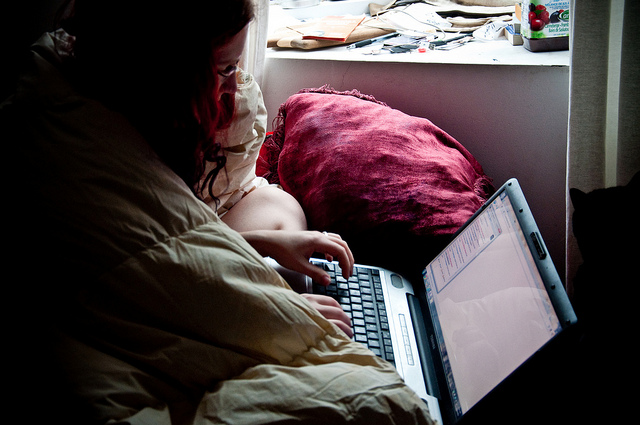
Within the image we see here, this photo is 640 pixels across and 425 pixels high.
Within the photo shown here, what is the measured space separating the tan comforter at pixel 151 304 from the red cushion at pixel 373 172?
41 centimetres

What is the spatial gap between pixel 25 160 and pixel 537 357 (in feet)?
2.02

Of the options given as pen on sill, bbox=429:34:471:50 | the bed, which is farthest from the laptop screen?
pen on sill, bbox=429:34:471:50

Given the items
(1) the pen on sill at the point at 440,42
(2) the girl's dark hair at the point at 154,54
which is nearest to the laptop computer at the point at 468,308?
(2) the girl's dark hair at the point at 154,54

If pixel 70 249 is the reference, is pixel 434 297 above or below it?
below

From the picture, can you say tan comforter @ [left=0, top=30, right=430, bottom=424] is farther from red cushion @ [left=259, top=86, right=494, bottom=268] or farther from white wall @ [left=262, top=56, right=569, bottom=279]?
white wall @ [left=262, top=56, right=569, bottom=279]

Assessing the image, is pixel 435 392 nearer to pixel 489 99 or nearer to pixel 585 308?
pixel 585 308

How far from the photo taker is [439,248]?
0.91 meters

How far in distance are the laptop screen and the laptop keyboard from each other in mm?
87

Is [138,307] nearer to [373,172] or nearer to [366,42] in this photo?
[373,172]

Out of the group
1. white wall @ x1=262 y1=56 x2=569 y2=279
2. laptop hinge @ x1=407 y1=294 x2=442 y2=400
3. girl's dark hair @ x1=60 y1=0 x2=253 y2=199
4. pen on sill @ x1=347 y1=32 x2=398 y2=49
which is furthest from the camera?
pen on sill @ x1=347 y1=32 x2=398 y2=49

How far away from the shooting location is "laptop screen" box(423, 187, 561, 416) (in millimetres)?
571

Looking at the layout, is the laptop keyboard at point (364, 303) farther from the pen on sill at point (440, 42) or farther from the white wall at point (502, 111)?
the pen on sill at point (440, 42)

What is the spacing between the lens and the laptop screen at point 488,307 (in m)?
0.57

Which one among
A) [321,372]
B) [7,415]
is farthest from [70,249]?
[321,372]
